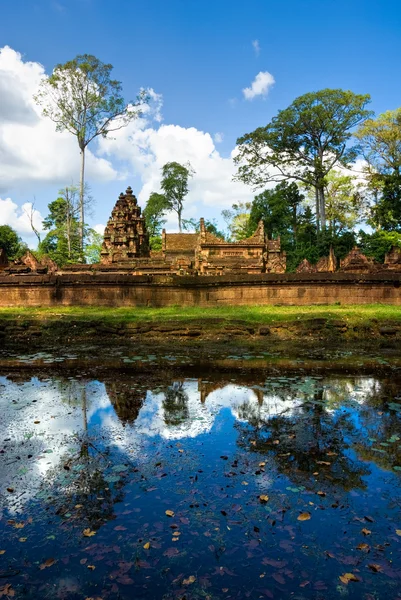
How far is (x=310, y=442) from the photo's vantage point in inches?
199

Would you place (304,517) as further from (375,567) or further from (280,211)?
(280,211)

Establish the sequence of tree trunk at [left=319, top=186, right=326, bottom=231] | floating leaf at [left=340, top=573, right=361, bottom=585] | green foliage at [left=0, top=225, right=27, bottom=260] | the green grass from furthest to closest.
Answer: green foliage at [left=0, top=225, right=27, bottom=260], tree trunk at [left=319, top=186, right=326, bottom=231], the green grass, floating leaf at [left=340, top=573, right=361, bottom=585]

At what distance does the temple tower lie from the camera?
32.2m

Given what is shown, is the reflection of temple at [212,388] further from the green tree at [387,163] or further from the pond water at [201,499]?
the green tree at [387,163]

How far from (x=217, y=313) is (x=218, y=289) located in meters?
2.00

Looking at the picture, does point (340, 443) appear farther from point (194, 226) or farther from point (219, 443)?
point (194, 226)

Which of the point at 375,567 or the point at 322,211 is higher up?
the point at 322,211

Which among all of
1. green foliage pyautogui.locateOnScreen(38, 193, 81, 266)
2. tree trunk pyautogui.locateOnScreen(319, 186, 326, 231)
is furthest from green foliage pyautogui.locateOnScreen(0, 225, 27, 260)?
tree trunk pyautogui.locateOnScreen(319, 186, 326, 231)

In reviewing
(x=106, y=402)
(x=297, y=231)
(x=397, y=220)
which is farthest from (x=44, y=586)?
(x=297, y=231)

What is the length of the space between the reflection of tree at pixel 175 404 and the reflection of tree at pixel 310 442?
102cm

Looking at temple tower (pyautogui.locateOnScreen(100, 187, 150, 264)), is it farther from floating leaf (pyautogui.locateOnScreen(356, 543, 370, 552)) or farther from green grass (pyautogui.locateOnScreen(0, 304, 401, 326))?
floating leaf (pyautogui.locateOnScreen(356, 543, 370, 552))

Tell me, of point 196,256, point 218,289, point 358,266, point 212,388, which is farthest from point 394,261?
point 212,388

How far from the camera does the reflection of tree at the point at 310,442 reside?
4.22m

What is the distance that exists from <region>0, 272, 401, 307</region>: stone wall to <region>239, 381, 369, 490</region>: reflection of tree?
9718 mm
